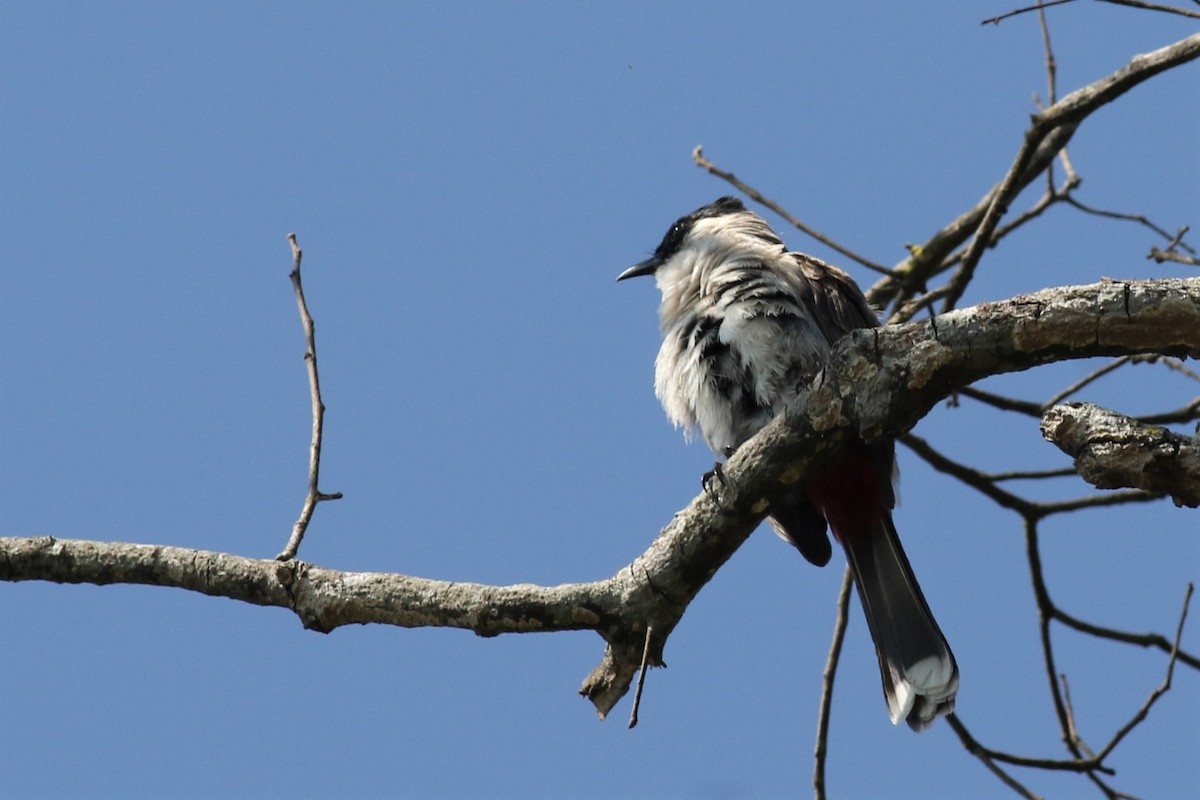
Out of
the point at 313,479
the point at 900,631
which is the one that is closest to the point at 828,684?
the point at 900,631

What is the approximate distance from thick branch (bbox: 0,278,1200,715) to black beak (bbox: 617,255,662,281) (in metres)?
2.46

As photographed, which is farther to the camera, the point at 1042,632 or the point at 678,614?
the point at 1042,632

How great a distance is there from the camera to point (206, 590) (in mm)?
2957

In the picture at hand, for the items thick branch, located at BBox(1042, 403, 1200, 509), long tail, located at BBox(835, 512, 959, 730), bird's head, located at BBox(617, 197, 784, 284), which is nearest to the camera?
thick branch, located at BBox(1042, 403, 1200, 509)

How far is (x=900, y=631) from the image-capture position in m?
3.79

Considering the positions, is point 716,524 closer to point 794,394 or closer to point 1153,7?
point 794,394

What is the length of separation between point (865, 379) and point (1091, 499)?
202 cm

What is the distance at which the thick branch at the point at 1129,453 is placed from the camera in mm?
2496

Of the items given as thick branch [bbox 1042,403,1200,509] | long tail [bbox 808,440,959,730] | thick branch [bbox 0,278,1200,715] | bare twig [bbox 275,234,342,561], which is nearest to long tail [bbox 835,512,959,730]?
long tail [bbox 808,440,959,730]

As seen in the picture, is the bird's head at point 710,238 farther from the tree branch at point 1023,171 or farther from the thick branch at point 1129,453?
the thick branch at point 1129,453

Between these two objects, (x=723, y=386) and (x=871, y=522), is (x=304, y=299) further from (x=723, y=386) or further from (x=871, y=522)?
(x=871, y=522)

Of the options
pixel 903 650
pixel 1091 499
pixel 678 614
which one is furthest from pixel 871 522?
pixel 678 614

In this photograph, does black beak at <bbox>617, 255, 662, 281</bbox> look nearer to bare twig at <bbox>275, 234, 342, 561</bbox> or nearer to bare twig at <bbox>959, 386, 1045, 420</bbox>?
bare twig at <bbox>959, 386, 1045, 420</bbox>

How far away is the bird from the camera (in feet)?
12.3
